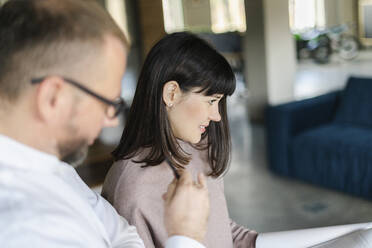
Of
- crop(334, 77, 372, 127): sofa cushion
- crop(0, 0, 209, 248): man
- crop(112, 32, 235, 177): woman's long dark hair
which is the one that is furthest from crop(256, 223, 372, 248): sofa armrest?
crop(334, 77, 372, 127): sofa cushion

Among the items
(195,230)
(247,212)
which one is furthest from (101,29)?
(247,212)

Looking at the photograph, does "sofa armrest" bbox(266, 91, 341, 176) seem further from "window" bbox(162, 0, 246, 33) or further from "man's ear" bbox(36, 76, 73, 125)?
"window" bbox(162, 0, 246, 33)

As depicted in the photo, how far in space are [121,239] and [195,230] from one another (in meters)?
0.18

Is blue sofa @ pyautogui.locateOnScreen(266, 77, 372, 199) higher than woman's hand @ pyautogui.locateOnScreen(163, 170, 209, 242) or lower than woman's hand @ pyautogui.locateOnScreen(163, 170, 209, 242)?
lower

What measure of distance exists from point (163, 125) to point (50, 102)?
0.53 m

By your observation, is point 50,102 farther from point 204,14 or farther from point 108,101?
point 204,14

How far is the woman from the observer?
1.06m

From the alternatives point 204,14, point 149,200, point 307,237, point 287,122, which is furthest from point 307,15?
point 149,200

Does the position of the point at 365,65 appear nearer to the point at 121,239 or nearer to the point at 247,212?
the point at 247,212

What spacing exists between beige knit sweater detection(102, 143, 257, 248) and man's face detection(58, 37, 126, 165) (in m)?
0.39

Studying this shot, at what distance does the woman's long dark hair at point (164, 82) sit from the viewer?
1.08 meters

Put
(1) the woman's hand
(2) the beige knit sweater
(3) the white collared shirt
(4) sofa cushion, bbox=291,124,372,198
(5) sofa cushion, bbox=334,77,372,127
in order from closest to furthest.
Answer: (3) the white collared shirt, (1) the woman's hand, (2) the beige knit sweater, (4) sofa cushion, bbox=291,124,372,198, (5) sofa cushion, bbox=334,77,372,127

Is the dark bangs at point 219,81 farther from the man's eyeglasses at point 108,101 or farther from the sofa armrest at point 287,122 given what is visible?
the sofa armrest at point 287,122

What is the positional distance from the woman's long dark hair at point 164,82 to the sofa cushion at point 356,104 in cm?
256
